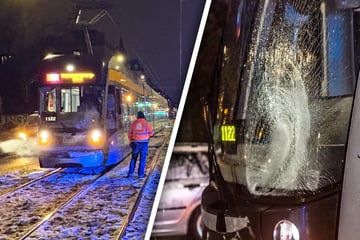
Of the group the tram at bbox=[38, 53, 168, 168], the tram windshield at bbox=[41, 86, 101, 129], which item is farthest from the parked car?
the tram windshield at bbox=[41, 86, 101, 129]

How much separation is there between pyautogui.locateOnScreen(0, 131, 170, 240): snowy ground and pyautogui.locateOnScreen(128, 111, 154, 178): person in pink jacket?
0.02 m

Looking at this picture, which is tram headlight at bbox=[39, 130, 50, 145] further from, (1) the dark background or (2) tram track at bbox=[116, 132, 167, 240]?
(2) tram track at bbox=[116, 132, 167, 240]

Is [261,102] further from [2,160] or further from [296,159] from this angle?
[2,160]

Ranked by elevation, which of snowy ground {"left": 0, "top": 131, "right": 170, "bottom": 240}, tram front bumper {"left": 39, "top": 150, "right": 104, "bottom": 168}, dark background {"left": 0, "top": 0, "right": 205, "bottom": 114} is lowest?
snowy ground {"left": 0, "top": 131, "right": 170, "bottom": 240}

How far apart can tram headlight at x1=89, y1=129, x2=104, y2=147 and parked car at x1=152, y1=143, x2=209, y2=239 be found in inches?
9.5

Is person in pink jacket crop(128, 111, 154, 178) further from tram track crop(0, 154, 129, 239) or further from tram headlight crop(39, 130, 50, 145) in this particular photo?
tram headlight crop(39, 130, 50, 145)

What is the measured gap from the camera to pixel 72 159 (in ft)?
4.65

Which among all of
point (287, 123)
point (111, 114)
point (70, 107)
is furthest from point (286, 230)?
point (70, 107)

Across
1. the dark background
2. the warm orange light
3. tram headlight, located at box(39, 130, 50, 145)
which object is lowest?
tram headlight, located at box(39, 130, 50, 145)

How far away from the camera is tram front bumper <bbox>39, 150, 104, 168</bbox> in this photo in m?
1.41

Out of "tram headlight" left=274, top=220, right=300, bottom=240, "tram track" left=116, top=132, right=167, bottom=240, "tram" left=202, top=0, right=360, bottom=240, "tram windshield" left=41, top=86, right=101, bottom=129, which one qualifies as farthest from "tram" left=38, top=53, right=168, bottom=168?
"tram headlight" left=274, top=220, right=300, bottom=240

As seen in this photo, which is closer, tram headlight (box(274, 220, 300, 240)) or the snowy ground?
tram headlight (box(274, 220, 300, 240))

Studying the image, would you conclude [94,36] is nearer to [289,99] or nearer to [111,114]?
[111,114]

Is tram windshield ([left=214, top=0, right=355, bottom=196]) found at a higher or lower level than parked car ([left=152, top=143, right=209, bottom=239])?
higher
